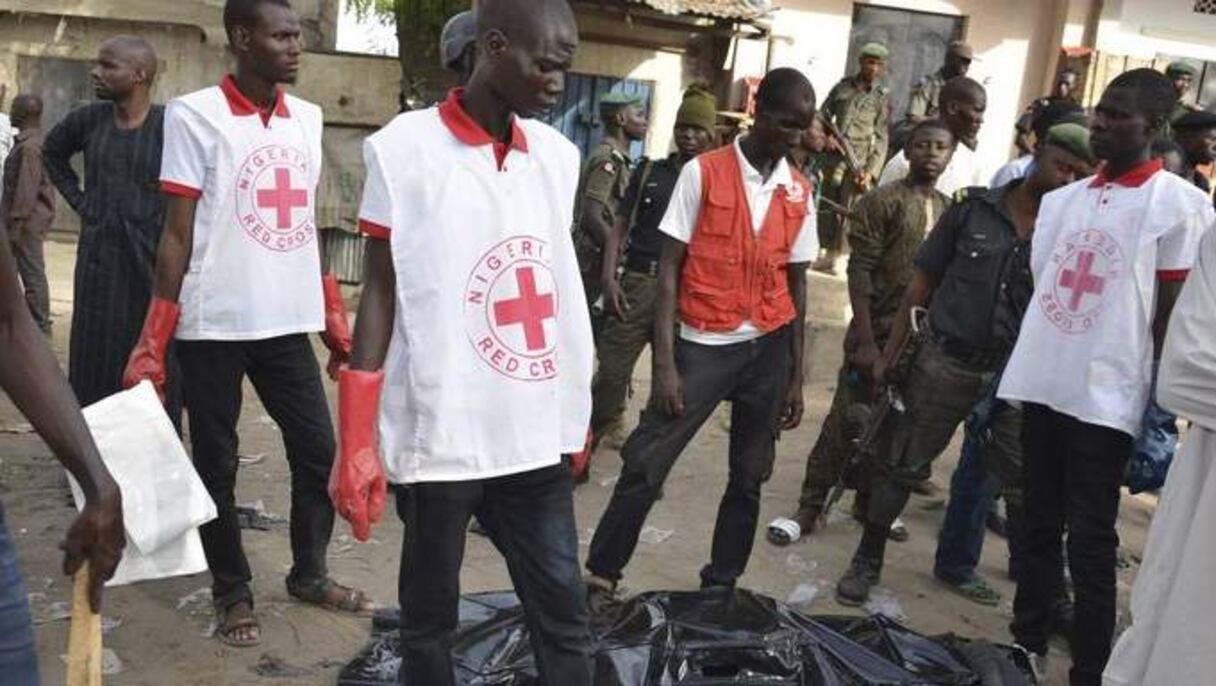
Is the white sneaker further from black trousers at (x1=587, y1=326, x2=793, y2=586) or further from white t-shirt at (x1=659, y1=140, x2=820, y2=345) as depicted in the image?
white t-shirt at (x1=659, y1=140, x2=820, y2=345)

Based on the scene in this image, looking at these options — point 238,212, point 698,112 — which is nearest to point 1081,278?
point 698,112

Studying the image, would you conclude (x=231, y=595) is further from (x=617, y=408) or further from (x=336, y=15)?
(x=336, y=15)

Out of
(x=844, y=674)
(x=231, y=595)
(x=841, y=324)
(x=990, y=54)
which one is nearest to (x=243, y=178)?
(x=231, y=595)

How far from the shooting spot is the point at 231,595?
372cm

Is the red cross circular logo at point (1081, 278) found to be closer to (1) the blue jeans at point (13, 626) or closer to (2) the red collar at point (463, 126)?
(2) the red collar at point (463, 126)

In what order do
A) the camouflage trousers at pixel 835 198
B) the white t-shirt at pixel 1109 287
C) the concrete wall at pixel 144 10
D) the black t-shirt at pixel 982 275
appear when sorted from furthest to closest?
the concrete wall at pixel 144 10
the camouflage trousers at pixel 835 198
the black t-shirt at pixel 982 275
the white t-shirt at pixel 1109 287

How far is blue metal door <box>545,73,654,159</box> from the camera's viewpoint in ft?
32.4

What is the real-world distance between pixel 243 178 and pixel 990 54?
8734 mm

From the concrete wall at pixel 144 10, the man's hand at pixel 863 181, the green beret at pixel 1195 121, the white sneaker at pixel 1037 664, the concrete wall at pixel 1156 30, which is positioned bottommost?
the white sneaker at pixel 1037 664

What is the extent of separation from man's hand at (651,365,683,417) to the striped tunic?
1.93 m

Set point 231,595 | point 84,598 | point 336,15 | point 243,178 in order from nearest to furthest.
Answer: point 84,598, point 243,178, point 231,595, point 336,15

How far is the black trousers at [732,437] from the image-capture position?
381 cm

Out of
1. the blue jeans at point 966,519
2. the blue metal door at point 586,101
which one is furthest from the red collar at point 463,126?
the blue metal door at point 586,101

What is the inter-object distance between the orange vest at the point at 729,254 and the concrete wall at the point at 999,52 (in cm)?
663
